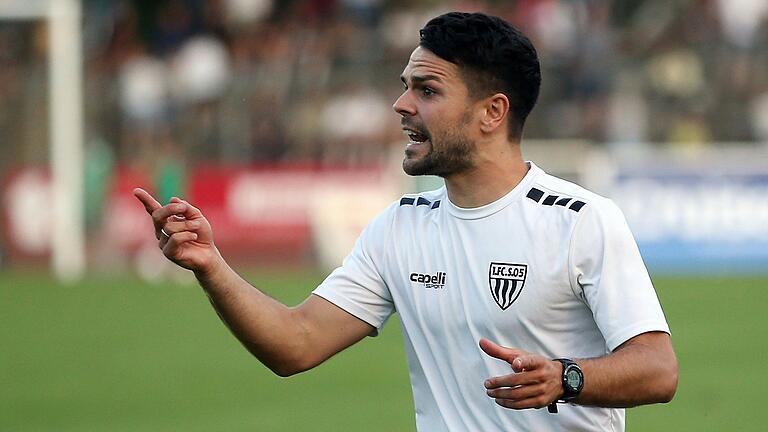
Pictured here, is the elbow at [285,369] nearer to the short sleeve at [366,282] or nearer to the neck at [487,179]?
the short sleeve at [366,282]

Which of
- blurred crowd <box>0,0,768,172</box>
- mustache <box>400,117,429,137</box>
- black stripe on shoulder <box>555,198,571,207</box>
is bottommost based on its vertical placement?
black stripe on shoulder <box>555,198,571,207</box>

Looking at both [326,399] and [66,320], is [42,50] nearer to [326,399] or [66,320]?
[66,320]

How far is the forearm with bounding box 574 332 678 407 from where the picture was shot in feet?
14.6

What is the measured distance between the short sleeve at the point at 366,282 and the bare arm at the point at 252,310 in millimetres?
38

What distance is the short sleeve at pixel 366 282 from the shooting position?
5.35 m

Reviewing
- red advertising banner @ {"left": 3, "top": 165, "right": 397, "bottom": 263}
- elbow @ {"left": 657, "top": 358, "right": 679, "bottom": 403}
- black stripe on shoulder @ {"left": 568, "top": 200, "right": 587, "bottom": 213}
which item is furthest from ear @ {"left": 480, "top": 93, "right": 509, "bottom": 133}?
red advertising banner @ {"left": 3, "top": 165, "right": 397, "bottom": 263}

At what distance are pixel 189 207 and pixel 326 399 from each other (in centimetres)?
735

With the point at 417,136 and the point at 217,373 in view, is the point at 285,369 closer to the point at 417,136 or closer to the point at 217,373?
the point at 417,136

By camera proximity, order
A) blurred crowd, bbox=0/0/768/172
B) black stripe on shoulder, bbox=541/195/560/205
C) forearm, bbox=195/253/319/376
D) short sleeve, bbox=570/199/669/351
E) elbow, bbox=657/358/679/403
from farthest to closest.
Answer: blurred crowd, bbox=0/0/768/172 < forearm, bbox=195/253/319/376 < black stripe on shoulder, bbox=541/195/560/205 < short sleeve, bbox=570/199/669/351 < elbow, bbox=657/358/679/403

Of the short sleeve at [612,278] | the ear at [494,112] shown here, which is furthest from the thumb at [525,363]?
the ear at [494,112]

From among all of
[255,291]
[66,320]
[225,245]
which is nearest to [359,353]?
[66,320]

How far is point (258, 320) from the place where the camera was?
5.15 m

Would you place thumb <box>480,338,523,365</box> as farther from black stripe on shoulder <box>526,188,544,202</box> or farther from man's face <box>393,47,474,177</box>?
man's face <box>393,47,474,177</box>

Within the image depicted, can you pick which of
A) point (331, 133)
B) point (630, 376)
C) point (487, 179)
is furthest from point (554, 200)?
point (331, 133)
